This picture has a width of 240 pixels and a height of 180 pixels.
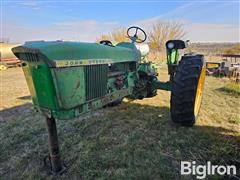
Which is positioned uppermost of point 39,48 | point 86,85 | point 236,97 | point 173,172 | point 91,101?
point 39,48

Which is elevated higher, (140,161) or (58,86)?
(58,86)

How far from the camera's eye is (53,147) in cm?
301

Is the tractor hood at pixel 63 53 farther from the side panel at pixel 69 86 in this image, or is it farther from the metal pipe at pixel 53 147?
the metal pipe at pixel 53 147

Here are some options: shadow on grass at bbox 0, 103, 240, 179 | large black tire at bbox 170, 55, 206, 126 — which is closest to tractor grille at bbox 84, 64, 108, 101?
shadow on grass at bbox 0, 103, 240, 179

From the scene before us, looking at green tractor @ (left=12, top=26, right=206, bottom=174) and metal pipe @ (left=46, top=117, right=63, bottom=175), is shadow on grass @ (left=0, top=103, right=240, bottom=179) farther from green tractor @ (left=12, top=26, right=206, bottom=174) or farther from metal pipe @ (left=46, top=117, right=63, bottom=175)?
green tractor @ (left=12, top=26, right=206, bottom=174)

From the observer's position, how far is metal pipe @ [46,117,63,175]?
9.72 ft

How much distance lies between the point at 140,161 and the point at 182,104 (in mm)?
1216

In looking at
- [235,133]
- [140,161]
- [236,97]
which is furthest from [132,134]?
[236,97]

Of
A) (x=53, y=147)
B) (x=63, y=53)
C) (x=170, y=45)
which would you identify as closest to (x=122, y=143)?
(x=53, y=147)

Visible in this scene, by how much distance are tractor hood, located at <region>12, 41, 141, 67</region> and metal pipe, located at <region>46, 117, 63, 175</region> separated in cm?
81

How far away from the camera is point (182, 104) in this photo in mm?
3824

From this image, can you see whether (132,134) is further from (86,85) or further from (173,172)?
(86,85)

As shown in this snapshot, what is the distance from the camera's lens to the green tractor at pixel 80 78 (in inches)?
101

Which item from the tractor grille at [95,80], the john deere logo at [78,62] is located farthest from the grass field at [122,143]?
the john deere logo at [78,62]
